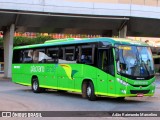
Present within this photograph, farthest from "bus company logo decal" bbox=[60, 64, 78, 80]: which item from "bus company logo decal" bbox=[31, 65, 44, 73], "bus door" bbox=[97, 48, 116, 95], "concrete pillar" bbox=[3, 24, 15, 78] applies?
"concrete pillar" bbox=[3, 24, 15, 78]

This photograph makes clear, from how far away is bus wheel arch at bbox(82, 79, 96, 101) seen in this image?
17750 millimetres

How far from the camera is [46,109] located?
14477 mm

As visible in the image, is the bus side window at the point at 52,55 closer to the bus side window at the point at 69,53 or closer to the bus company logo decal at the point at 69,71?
the bus company logo decal at the point at 69,71

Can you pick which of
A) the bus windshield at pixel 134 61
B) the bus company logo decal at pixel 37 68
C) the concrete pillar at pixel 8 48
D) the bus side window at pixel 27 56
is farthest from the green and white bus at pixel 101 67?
the concrete pillar at pixel 8 48

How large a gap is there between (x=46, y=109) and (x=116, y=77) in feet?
11.5

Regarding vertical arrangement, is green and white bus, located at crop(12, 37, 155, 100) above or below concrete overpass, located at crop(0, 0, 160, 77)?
below

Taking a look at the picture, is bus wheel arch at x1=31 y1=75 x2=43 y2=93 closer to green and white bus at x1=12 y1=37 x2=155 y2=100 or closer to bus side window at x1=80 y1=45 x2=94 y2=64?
green and white bus at x1=12 y1=37 x2=155 y2=100

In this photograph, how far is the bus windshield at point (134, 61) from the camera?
1669 cm

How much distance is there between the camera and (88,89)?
59.7 feet

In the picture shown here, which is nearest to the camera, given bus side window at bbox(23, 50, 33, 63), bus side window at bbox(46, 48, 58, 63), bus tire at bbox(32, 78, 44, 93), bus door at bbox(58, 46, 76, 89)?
bus door at bbox(58, 46, 76, 89)

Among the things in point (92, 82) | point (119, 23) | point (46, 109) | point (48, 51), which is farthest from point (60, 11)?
point (46, 109)

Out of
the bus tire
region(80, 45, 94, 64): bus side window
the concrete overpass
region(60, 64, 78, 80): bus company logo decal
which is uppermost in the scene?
the concrete overpass

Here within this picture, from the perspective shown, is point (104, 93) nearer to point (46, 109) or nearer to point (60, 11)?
point (46, 109)

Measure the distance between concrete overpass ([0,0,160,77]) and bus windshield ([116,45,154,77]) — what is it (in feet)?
68.7
